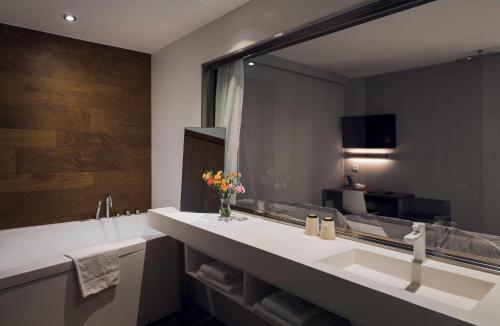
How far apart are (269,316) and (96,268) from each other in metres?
1.27

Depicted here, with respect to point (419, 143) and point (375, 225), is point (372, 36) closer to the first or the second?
point (419, 143)

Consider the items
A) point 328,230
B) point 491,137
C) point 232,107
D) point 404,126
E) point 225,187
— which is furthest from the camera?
point 232,107

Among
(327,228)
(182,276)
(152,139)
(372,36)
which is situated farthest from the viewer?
(152,139)

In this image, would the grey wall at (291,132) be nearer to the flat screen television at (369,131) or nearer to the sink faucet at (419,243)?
the flat screen television at (369,131)

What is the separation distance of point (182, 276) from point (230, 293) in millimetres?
1030

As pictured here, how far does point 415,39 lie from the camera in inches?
60.4

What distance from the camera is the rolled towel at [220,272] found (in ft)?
6.92

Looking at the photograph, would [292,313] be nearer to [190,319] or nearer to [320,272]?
[320,272]

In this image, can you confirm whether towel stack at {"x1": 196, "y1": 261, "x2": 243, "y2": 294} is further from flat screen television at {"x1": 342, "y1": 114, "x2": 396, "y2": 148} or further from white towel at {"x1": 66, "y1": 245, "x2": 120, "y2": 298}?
flat screen television at {"x1": 342, "y1": 114, "x2": 396, "y2": 148}

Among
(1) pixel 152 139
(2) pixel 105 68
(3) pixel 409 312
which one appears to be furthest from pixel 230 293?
(2) pixel 105 68

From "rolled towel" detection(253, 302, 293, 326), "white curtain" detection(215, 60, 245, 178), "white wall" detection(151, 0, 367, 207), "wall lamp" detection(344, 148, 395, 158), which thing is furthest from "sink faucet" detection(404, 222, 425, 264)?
"white curtain" detection(215, 60, 245, 178)

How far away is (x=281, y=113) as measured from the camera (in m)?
2.64

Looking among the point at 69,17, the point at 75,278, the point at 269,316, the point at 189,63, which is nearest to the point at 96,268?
the point at 75,278

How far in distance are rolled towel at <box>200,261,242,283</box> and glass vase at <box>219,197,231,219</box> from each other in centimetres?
34
